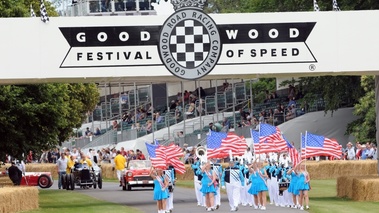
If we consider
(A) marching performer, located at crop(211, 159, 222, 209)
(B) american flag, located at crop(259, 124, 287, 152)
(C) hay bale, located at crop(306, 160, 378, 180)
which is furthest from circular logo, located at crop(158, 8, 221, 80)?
(C) hay bale, located at crop(306, 160, 378, 180)

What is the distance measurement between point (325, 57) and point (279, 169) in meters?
4.08

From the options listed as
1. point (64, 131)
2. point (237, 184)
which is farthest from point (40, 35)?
point (64, 131)

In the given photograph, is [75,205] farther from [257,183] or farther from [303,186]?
[303,186]

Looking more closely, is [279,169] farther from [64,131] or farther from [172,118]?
[172,118]

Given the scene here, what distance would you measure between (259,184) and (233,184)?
73cm

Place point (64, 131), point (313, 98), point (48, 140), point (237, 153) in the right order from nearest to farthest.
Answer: point (237, 153) < point (48, 140) < point (64, 131) < point (313, 98)

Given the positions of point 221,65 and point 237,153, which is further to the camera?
point 237,153

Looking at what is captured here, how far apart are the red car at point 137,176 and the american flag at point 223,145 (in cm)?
1189

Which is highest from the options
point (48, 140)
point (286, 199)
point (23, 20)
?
point (23, 20)

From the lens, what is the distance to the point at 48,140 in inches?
1571

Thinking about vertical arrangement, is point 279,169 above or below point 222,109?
below

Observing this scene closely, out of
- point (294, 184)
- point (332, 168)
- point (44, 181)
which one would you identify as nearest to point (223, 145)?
point (294, 184)

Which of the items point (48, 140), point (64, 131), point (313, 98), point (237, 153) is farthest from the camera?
point (313, 98)

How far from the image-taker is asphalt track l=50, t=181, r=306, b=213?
3136 centimetres
